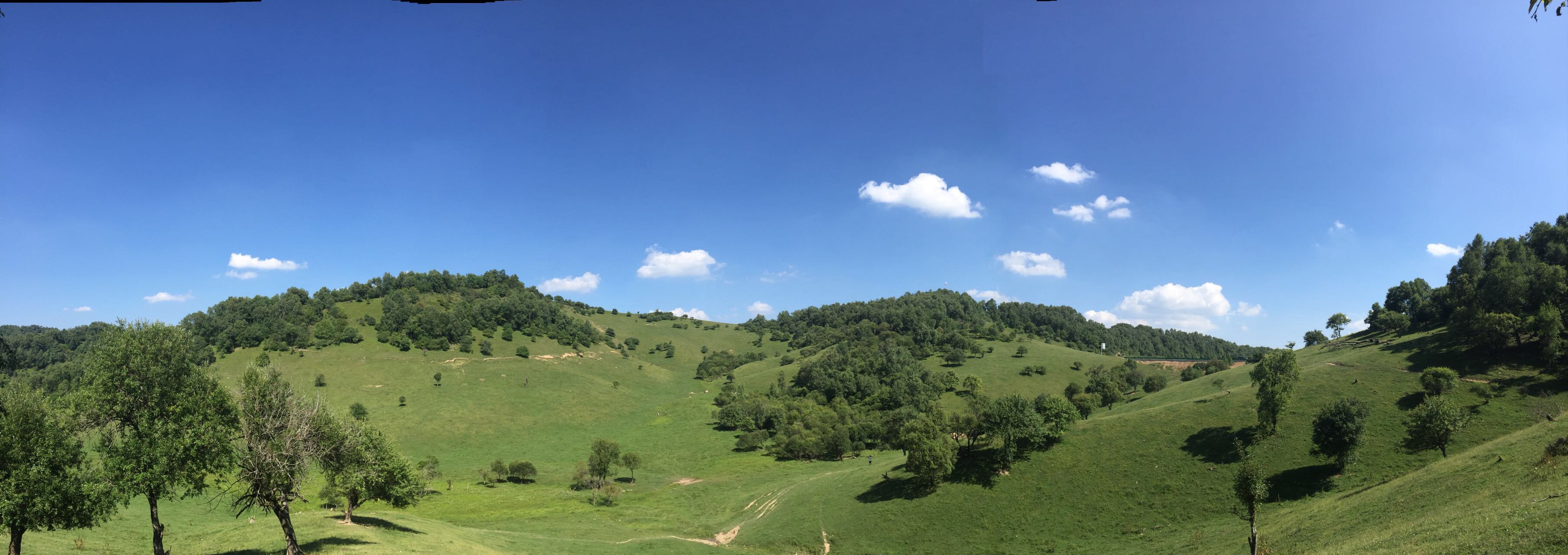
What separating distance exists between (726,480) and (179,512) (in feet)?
227

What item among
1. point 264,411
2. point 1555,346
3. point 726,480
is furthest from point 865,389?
point 264,411

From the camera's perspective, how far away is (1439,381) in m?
66.7

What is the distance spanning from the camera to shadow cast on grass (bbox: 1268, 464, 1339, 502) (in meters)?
53.7

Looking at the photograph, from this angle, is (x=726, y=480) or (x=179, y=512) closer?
(x=179, y=512)

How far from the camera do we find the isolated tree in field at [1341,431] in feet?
180

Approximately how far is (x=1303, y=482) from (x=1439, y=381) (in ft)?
98.7

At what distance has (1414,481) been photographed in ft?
142

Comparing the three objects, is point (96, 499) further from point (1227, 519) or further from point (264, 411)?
point (1227, 519)

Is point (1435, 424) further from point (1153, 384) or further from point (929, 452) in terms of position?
point (1153, 384)

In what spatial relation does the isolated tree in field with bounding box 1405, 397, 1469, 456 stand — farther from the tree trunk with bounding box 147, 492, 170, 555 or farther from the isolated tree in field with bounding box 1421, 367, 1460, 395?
the tree trunk with bounding box 147, 492, 170, 555

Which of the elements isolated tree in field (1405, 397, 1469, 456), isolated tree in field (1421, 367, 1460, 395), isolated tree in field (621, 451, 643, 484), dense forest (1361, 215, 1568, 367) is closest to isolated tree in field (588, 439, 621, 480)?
isolated tree in field (621, 451, 643, 484)

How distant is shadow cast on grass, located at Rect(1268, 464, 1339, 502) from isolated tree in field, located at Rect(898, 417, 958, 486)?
31.3 m

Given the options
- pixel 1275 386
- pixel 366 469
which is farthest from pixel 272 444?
pixel 1275 386

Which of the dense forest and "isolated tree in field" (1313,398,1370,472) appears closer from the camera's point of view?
"isolated tree in field" (1313,398,1370,472)
